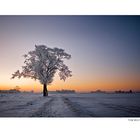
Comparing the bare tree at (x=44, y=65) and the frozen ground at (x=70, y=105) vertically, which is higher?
the bare tree at (x=44, y=65)

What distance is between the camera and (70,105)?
4844 mm

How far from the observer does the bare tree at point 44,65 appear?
491 centimetres

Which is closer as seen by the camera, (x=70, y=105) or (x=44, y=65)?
(x=70, y=105)

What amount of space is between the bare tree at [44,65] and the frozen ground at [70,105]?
0.25 m

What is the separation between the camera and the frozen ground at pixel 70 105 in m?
4.66

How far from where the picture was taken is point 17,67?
4.90 metres

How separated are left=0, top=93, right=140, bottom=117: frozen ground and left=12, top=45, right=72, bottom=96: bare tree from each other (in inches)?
9.9

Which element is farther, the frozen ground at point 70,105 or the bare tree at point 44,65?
the bare tree at point 44,65

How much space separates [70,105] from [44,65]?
80 cm

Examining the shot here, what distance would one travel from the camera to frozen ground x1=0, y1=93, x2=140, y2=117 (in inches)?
183
